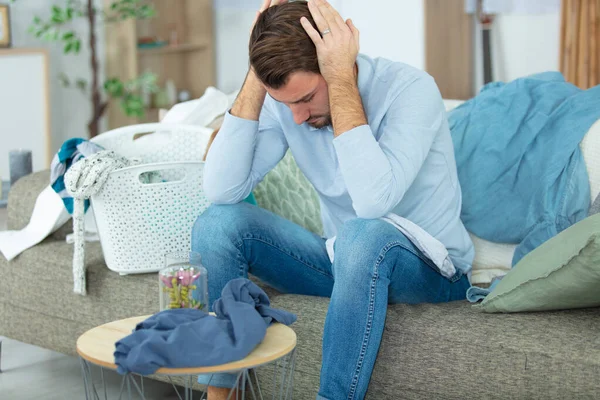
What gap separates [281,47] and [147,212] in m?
0.63

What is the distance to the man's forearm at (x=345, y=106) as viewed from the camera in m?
1.73

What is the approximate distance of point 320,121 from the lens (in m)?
1.85

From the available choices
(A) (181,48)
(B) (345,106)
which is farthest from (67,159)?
(A) (181,48)

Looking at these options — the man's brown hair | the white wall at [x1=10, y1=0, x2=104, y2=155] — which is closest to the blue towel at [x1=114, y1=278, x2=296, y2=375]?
the man's brown hair

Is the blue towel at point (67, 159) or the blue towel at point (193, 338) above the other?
the blue towel at point (67, 159)

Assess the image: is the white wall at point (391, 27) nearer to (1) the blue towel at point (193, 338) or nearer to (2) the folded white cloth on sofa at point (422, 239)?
(2) the folded white cloth on sofa at point (422, 239)

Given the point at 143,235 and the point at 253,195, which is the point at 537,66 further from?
the point at 143,235

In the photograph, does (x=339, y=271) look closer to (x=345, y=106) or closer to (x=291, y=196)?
(x=345, y=106)

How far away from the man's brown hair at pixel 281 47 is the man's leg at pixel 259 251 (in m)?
0.33

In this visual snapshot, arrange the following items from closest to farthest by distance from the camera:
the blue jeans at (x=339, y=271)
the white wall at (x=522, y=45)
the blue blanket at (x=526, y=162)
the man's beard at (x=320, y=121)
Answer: the blue jeans at (x=339, y=271)
the man's beard at (x=320, y=121)
the blue blanket at (x=526, y=162)
the white wall at (x=522, y=45)

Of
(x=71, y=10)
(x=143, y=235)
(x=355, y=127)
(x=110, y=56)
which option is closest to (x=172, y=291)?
(x=355, y=127)

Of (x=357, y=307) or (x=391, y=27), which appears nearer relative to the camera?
(x=357, y=307)

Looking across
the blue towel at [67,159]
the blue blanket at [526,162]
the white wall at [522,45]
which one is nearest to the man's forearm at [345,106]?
the blue blanket at [526,162]

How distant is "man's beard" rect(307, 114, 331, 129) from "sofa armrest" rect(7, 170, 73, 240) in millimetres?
959
